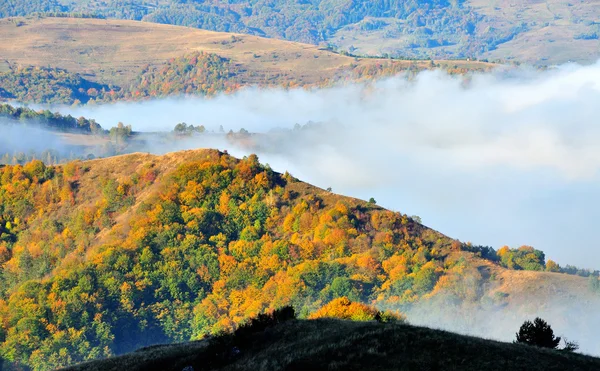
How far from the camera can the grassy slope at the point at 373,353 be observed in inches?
1464

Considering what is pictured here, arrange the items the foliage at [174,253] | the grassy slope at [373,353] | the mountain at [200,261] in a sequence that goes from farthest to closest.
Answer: the foliage at [174,253], the mountain at [200,261], the grassy slope at [373,353]

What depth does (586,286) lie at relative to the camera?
136 metres

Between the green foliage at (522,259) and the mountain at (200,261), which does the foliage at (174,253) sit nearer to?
the mountain at (200,261)

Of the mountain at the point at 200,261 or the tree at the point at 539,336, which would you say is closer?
the tree at the point at 539,336

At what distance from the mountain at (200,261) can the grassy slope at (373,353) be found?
247 ft

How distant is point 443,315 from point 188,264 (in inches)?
1764

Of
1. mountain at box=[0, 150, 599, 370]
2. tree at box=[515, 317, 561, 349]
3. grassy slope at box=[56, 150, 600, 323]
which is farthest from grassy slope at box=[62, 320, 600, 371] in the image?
grassy slope at box=[56, 150, 600, 323]

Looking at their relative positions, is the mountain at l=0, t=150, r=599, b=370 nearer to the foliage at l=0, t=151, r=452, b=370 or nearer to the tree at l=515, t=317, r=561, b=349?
the foliage at l=0, t=151, r=452, b=370

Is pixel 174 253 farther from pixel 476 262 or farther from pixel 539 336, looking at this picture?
pixel 539 336

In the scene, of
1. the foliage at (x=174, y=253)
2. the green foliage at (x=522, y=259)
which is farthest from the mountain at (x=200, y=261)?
the green foliage at (x=522, y=259)

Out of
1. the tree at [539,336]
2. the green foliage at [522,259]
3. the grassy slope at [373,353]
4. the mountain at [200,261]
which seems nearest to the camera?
the grassy slope at [373,353]

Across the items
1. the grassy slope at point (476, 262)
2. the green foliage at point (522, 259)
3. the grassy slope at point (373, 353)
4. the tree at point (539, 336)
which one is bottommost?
the green foliage at point (522, 259)

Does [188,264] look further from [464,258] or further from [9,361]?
[464,258]

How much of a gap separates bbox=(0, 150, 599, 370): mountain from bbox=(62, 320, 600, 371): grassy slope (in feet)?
247
